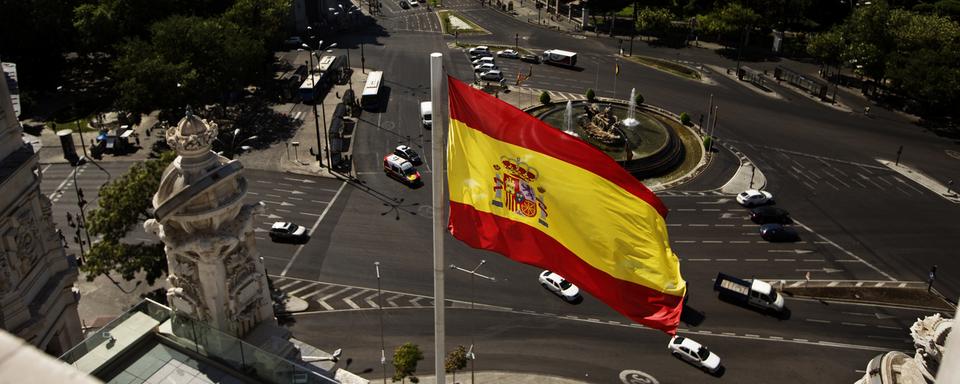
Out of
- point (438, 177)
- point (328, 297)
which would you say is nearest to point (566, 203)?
point (438, 177)

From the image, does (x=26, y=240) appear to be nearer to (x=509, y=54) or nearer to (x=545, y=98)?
(x=545, y=98)

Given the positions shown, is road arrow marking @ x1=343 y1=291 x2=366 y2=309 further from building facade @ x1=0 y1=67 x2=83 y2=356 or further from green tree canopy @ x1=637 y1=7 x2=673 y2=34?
green tree canopy @ x1=637 y1=7 x2=673 y2=34

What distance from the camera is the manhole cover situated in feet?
147

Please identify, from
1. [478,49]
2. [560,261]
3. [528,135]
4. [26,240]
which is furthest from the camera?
[478,49]

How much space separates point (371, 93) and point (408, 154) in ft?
56.3

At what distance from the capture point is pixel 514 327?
163 feet

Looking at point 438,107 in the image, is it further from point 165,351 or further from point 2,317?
point 2,317

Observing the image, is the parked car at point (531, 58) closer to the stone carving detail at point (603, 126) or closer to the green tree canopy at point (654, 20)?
the green tree canopy at point (654, 20)

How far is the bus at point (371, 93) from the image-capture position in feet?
285

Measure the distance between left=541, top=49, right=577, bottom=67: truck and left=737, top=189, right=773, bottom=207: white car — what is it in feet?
139

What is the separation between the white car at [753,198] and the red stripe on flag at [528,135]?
166 feet

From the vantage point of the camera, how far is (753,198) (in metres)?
65.4

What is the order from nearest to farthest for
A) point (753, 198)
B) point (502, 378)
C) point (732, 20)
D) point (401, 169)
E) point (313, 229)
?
point (502, 378) < point (313, 229) < point (753, 198) < point (401, 169) < point (732, 20)

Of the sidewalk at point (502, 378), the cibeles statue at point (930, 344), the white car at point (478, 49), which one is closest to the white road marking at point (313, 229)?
the sidewalk at point (502, 378)
